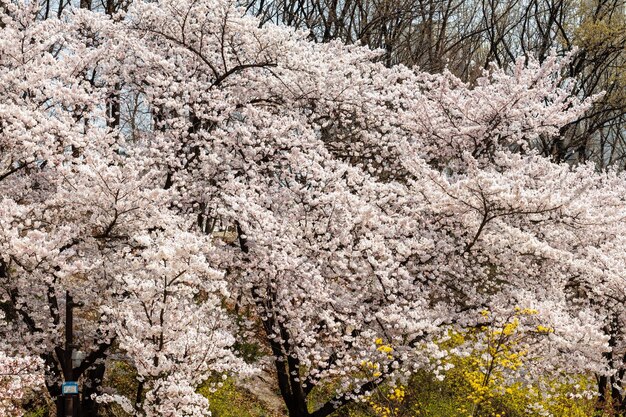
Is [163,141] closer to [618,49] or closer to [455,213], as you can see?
[455,213]

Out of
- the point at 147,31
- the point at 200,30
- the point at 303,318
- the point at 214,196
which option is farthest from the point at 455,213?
the point at 147,31

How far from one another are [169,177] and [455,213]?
14.8 feet

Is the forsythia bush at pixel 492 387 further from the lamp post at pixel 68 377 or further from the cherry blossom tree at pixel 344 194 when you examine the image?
the lamp post at pixel 68 377

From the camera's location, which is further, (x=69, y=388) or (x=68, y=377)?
(x=68, y=377)

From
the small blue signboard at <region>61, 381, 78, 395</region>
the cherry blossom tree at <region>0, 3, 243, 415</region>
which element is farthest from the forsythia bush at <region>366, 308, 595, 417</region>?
the small blue signboard at <region>61, 381, 78, 395</region>

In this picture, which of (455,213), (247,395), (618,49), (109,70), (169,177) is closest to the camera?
(455,213)

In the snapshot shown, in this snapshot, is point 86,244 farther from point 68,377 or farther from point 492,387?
point 492,387

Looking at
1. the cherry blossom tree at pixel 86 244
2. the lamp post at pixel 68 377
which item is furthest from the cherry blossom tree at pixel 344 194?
the lamp post at pixel 68 377

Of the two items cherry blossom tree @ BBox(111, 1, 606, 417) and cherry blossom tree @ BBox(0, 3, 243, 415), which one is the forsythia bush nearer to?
cherry blossom tree @ BBox(111, 1, 606, 417)

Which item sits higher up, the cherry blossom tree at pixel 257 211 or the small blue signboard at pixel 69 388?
the cherry blossom tree at pixel 257 211

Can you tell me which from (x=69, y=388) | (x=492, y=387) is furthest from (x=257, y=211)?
(x=492, y=387)

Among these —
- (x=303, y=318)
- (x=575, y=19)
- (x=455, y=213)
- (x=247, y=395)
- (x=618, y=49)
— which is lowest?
(x=247, y=395)

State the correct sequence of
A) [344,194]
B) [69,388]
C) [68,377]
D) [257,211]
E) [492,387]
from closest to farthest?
[69,388] < [68,377] < [257,211] < [344,194] < [492,387]

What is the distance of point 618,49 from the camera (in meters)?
21.3
